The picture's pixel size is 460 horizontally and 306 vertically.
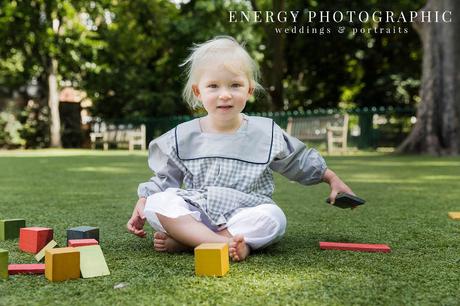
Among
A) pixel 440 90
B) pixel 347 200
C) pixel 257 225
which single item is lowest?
pixel 257 225

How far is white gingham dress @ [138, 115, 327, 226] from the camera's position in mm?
2605

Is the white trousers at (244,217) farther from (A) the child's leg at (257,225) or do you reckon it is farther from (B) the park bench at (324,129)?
(B) the park bench at (324,129)

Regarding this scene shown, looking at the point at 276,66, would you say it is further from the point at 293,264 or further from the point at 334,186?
the point at 293,264

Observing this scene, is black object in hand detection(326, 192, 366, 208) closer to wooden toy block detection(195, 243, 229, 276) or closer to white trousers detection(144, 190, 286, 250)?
white trousers detection(144, 190, 286, 250)

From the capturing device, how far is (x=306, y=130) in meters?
16.2

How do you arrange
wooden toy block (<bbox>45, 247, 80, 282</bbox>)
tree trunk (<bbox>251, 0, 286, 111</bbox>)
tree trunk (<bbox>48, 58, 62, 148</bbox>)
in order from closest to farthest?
wooden toy block (<bbox>45, 247, 80, 282</bbox>), tree trunk (<bbox>251, 0, 286, 111</bbox>), tree trunk (<bbox>48, 58, 62, 148</bbox>)

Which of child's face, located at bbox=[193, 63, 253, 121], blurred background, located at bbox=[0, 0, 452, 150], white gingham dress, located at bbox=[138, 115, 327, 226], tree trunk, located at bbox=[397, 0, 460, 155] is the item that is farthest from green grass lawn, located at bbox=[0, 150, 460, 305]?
blurred background, located at bbox=[0, 0, 452, 150]

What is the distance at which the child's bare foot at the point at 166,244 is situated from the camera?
95.4 inches

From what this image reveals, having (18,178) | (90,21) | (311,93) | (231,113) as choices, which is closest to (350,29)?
(311,93)

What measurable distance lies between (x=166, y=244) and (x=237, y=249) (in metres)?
0.36

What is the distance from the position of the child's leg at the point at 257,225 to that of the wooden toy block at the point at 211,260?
1.50 feet

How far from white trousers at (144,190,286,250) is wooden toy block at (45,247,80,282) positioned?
56cm

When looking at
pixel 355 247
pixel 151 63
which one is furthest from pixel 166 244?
pixel 151 63

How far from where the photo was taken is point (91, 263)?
196 cm
